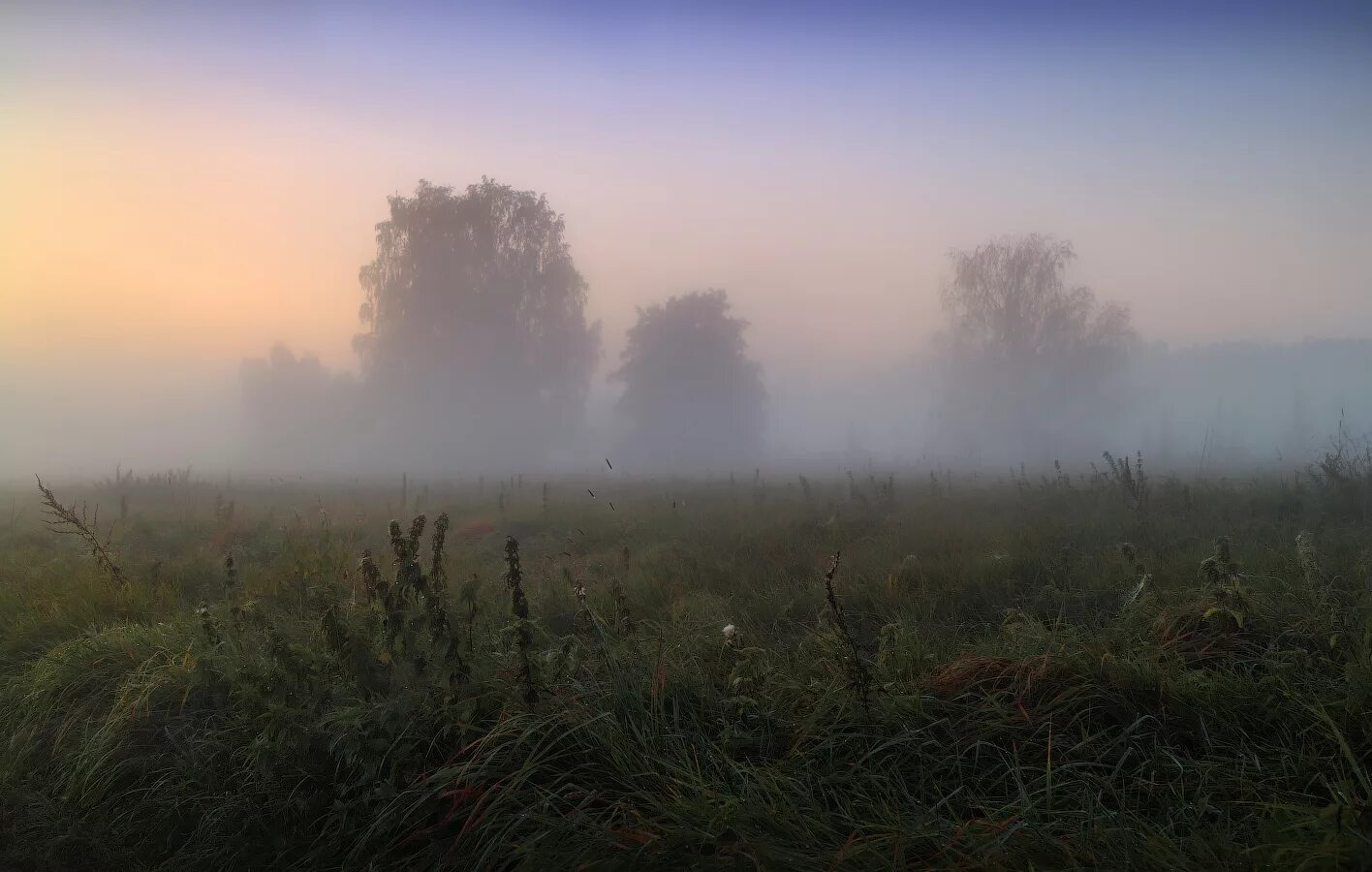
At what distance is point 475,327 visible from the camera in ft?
127

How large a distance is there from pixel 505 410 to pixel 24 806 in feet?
126

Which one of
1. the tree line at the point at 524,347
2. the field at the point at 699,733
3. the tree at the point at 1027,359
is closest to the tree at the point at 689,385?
the tree line at the point at 524,347

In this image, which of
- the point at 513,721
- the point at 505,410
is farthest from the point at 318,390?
the point at 513,721

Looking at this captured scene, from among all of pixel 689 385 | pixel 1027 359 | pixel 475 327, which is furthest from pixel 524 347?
pixel 1027 359

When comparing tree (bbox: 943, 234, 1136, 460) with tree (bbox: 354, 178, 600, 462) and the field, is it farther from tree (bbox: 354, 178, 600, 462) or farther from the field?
the field

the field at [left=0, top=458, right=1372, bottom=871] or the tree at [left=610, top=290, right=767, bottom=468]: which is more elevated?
the tree at [left=610, top=290, right=767, bottom=468]

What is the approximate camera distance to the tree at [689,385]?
48406mm

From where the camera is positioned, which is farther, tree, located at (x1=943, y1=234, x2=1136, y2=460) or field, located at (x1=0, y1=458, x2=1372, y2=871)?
tree, located at (x1=943, y1=234, x2=1136, y2=460)

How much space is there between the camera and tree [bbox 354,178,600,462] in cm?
3797

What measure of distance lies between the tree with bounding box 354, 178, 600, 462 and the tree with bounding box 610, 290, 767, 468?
8.06m

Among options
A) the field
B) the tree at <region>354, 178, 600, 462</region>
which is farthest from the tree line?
the field

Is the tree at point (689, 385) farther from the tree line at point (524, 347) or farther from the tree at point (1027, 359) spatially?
the tree at point (1027, 359)

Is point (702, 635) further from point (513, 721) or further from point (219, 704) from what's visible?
point (219, 704)

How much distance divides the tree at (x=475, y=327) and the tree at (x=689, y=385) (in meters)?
8.06
